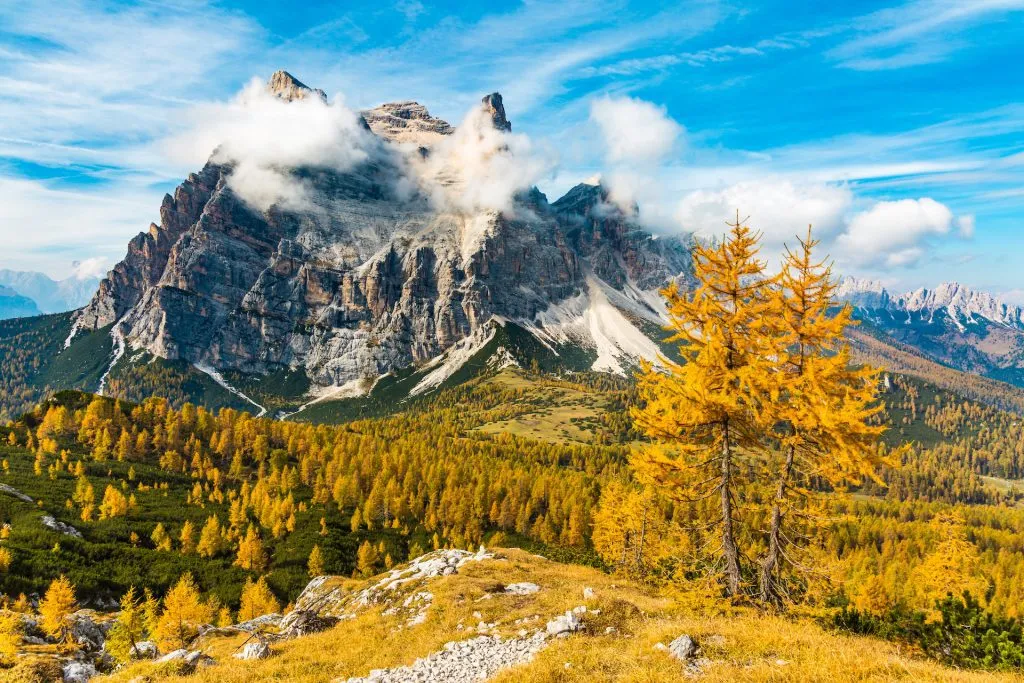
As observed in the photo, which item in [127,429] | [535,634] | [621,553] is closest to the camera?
[535,634]

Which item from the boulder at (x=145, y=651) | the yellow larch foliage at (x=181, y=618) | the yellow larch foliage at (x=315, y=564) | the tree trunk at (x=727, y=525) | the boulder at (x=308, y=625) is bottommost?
the yellow larch foliage at (x=315, y=564)

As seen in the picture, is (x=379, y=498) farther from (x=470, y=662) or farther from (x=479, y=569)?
(x=470, y=662)

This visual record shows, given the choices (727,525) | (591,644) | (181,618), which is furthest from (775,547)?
(181,618)

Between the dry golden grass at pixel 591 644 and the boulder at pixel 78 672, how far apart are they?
Answer: 4973 mm

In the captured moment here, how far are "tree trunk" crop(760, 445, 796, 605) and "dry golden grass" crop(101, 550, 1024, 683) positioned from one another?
1.10m

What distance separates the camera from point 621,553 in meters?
70.9

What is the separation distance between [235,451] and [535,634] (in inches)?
6010

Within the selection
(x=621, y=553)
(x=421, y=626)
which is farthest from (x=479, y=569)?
(x=621, y=553)

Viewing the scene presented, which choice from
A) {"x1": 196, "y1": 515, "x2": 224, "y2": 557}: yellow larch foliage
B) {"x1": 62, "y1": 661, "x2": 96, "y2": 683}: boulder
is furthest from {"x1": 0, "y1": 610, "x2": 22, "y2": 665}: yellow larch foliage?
{"x1": 196, "y1": 515, "x2": 224, "y2": 557}: yellow larch foliage

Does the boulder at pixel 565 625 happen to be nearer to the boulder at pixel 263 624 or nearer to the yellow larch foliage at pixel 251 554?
the boulder at pixel 263 624

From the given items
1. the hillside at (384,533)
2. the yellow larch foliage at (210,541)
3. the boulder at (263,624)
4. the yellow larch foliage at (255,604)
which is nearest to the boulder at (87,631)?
the boulder at (263,624)

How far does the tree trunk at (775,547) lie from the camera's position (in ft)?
67.5

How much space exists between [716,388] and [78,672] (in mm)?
38081

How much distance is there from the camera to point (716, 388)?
65.1ft
